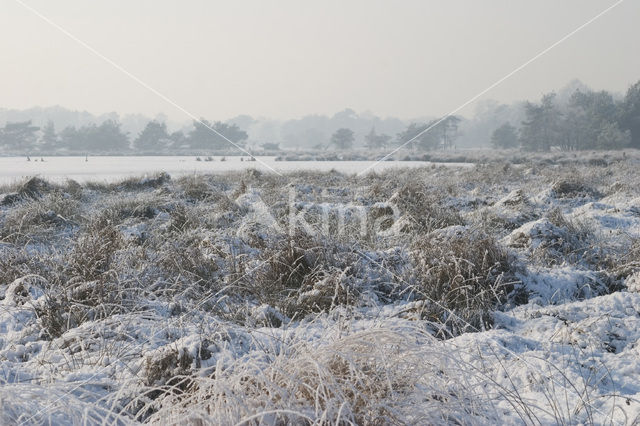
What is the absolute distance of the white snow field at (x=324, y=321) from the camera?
187 centimetres

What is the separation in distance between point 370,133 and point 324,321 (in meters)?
67.1

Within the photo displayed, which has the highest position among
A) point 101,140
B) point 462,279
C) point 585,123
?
point 585,123

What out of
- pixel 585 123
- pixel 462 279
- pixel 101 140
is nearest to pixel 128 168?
pixel 462 279

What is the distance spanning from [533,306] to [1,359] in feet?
Answer: 11.7

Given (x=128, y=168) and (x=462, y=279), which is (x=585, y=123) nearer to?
(x=128, y=168)

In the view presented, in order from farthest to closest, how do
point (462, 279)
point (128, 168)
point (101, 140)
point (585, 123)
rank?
point (101, 140), point (585, 123), point (128, 168), point (462, 279)

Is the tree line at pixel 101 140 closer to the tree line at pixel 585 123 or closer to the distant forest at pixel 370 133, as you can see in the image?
the distant forest at pixel 370 133

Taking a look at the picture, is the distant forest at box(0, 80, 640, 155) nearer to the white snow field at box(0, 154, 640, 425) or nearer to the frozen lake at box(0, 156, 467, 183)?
the frozen lake at box(0, 156, 467, 183)

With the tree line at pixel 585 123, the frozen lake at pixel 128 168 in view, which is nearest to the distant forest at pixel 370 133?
the tree line at pixel 585 123

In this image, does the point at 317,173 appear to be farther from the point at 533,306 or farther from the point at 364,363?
the point at 364,363

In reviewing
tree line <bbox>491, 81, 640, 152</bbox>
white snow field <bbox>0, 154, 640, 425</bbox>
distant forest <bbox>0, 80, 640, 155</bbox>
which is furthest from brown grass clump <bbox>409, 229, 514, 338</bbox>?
tree line <bbox>491, 81, 640, 152</bbox>

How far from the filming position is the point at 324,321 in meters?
3.01

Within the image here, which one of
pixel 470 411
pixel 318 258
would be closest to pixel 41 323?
pixel 318 258

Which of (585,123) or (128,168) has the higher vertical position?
(585,123)
